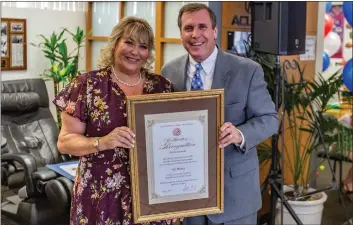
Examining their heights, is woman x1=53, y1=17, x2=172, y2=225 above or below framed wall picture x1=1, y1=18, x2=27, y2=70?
Result: below

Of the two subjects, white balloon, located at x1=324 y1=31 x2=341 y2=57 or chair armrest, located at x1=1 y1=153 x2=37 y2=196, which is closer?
chair armrest, located at x1=1 y1=153 x2=37 y2=196

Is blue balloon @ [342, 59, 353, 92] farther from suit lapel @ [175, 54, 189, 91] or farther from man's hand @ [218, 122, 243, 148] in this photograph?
man's hand @ [218, 122, 243, 148]

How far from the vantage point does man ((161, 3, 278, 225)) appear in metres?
1.83

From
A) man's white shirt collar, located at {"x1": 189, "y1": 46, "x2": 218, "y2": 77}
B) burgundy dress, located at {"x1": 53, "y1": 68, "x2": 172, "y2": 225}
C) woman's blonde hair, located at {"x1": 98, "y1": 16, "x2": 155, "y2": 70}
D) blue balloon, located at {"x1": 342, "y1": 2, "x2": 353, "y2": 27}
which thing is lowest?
burgundy dress, located at {"x1": 53, "y1": 68, "x2": 172, "y2": 225}

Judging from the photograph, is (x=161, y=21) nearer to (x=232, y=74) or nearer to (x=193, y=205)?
(x=232, y=74)

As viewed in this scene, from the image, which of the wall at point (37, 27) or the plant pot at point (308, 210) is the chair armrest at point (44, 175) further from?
the wall at point (37, 27)

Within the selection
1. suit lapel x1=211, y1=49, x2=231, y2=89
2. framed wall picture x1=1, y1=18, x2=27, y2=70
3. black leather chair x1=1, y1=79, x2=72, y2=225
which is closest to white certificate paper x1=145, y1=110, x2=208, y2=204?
suit lapel x1=211, y1=49, x2=231, y2=89

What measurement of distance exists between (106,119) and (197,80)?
0.44 meters

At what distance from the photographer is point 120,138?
1569 millimetres

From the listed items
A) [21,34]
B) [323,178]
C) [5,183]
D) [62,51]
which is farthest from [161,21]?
[323,178]

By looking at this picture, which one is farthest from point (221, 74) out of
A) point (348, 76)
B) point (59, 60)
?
point (59, 60)

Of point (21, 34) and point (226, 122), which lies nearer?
point (226, 122)

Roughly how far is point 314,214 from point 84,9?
3.61m

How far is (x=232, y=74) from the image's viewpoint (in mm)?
1883
